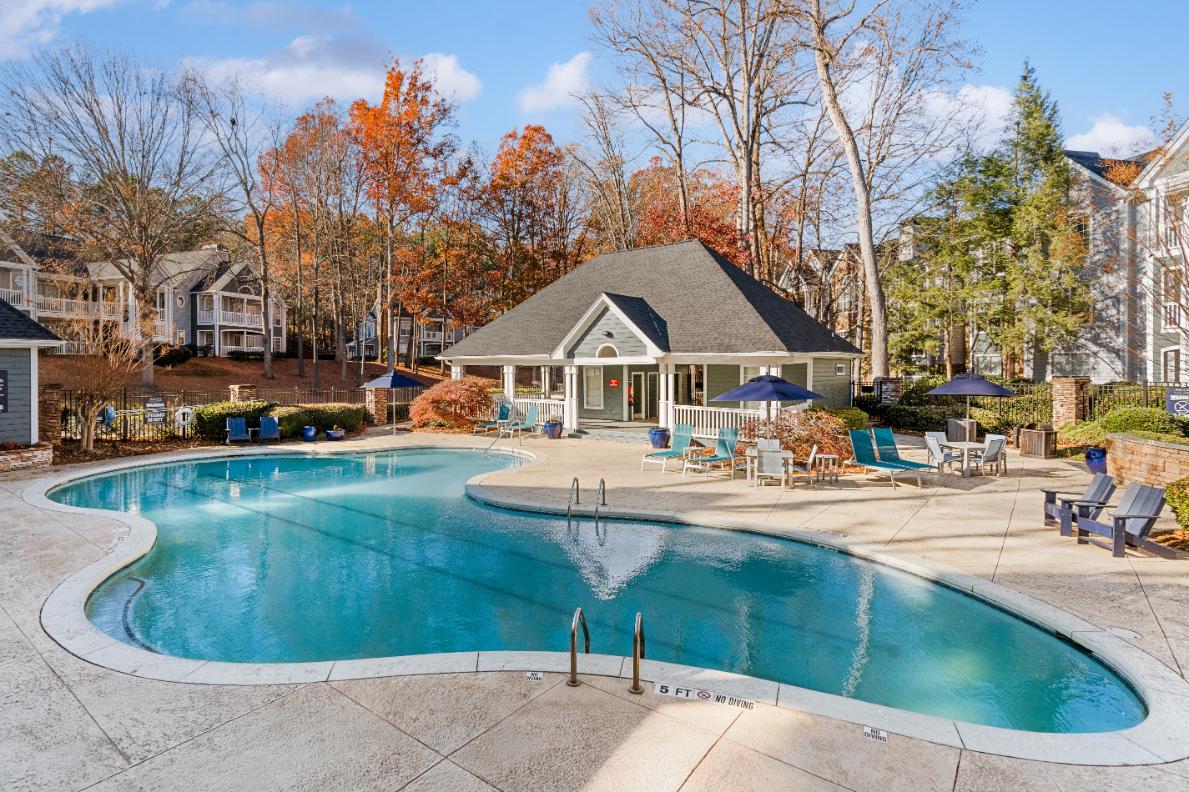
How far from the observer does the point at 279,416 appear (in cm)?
2131

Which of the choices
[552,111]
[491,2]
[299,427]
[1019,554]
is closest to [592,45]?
[552,111]

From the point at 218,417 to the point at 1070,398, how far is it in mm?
26720

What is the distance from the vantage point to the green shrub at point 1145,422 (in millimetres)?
14797

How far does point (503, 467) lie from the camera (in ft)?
57.5

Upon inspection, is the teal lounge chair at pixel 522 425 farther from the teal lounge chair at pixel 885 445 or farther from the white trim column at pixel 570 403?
the teal lounge chair at pixel 885 445

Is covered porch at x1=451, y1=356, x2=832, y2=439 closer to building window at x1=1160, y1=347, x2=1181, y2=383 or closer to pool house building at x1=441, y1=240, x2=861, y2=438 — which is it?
pool house building at x1=441, y1=240, x2=861, y2=438

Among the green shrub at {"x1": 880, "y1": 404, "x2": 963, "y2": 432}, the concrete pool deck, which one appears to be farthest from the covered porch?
the concrete pool deck

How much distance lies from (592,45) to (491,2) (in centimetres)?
1674

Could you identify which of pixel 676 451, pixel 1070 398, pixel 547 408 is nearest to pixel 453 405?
pixel 547 408

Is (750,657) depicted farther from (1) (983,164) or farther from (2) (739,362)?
(1) (983,164)

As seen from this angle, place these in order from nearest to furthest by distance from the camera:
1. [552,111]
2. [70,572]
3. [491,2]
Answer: [70,572] → [491,2] → [552,111]

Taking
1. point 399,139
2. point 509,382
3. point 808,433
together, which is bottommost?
point 808,433

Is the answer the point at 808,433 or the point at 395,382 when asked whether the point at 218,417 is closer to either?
the point at 395,382

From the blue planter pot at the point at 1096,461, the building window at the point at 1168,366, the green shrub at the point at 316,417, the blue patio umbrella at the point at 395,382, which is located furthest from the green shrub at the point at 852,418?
the building window at the point at 1168,366
